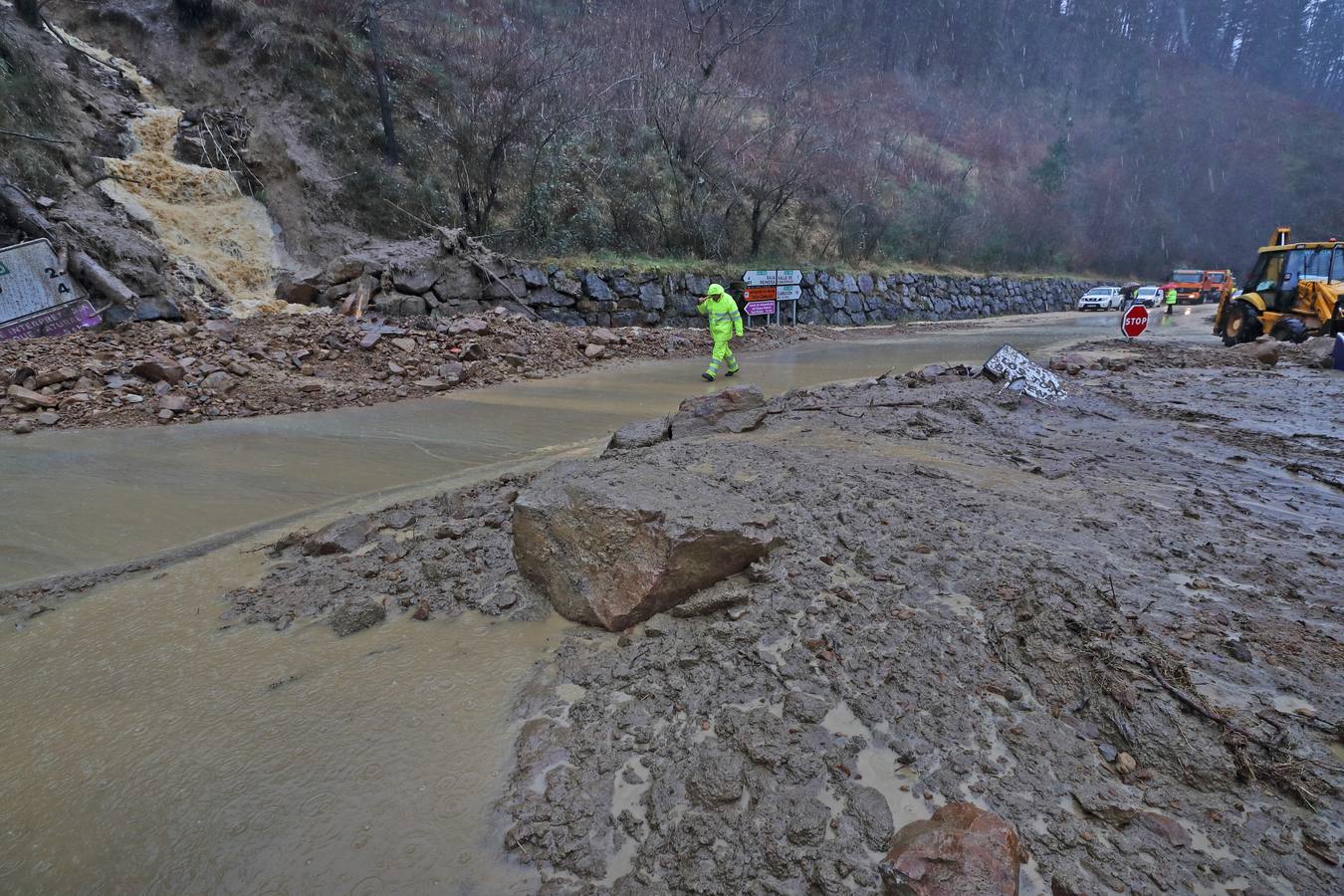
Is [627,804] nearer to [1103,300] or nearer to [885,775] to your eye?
[885,775]

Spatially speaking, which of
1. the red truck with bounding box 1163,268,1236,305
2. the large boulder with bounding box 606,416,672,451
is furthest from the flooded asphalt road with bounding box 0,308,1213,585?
the red truck with bounding box 1163,268,1236,305

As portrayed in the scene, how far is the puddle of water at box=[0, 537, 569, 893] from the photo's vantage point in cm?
187

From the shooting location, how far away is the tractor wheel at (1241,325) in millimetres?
12914

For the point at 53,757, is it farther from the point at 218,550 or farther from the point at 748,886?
the point at 748,886

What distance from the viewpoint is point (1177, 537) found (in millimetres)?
3490

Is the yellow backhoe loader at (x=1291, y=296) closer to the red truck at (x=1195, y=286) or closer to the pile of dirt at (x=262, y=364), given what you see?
the pile of dirt at (x=262, y=364)

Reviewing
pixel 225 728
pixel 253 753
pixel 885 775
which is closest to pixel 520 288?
pixel 225 728

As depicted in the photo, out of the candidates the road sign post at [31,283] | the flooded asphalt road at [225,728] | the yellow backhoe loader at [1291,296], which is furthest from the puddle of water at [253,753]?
the yellow backhoe loader at [1291,296]

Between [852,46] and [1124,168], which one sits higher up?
[852,46]

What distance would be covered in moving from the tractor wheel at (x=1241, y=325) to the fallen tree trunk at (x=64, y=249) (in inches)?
823

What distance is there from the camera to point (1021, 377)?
25.0 ft

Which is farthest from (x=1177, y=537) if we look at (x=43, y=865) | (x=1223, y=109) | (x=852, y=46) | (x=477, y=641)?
(x=1223, y=109)

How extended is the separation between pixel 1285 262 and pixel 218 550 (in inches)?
684

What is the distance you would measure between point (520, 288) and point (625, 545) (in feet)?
42.1
